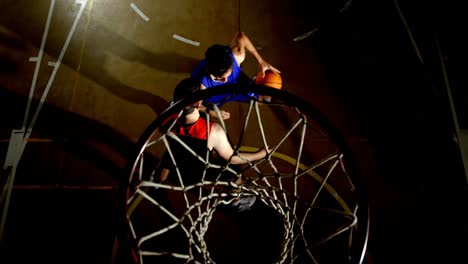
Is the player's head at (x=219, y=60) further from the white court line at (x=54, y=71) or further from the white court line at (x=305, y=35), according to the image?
the white court line at (x=54, y=71)

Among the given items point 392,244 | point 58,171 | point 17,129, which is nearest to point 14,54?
point 17,129

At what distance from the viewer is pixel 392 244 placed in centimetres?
292

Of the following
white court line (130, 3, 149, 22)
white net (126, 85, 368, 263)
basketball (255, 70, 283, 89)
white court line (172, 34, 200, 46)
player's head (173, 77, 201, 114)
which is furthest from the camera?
white court line (130, 3, 149, 22)

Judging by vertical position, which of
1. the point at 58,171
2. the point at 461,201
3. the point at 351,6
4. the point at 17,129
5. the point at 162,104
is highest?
the point at 351,6

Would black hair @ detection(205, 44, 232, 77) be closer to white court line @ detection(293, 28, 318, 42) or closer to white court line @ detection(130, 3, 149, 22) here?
white court line @ detection(293, 28, 318, 42)

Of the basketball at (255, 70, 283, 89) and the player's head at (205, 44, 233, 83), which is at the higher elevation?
the player's head at (205, 44, 233, 83)

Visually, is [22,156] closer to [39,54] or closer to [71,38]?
[39,54]

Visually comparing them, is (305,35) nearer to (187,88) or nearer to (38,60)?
(187,88)

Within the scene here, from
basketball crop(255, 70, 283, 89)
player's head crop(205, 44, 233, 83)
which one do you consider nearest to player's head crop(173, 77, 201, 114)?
player's head crop(205, 44, 233, 83)

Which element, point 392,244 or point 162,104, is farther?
point 162,104

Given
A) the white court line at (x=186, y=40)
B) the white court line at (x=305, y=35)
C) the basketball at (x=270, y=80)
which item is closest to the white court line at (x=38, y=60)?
the white court line at (x=186, y=40)

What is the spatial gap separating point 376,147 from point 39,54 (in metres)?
4.72

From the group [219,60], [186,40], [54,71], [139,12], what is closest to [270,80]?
[219,60]

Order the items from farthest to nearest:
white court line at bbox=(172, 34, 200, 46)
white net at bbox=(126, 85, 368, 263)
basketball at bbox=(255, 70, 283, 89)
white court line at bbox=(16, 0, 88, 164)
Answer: white court line at bbox=(172, 34, 200, 46) < white court line at bbox=(16, 0, 88, 164) < white net at bbox=(126, 85, 368, 263) < basketball at bbox=(255, 70, 283, 89)
